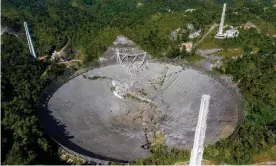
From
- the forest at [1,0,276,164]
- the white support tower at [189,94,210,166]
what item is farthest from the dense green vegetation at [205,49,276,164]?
the white support tower at [189,94,210,166]

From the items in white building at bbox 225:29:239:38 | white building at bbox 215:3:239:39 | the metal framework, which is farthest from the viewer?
white building at bbox 225:29:239:38

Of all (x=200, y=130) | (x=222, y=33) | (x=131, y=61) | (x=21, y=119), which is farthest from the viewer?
(x=222, y=33)

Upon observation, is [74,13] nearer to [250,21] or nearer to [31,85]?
[250,21]

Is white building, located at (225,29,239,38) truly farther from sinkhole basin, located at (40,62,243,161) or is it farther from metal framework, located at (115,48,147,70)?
sinkhole basin, located at (40,62,243,161)

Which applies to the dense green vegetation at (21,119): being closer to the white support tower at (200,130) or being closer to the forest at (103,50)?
the forest at (103,50)

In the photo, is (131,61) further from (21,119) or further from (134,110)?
(21,119)

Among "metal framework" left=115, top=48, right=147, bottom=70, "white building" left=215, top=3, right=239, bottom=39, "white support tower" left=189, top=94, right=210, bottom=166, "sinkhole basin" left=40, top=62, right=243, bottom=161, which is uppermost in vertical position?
"white building" left=215, top=3, right=239, bottom=39

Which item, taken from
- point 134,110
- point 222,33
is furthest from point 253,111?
point 222,33
